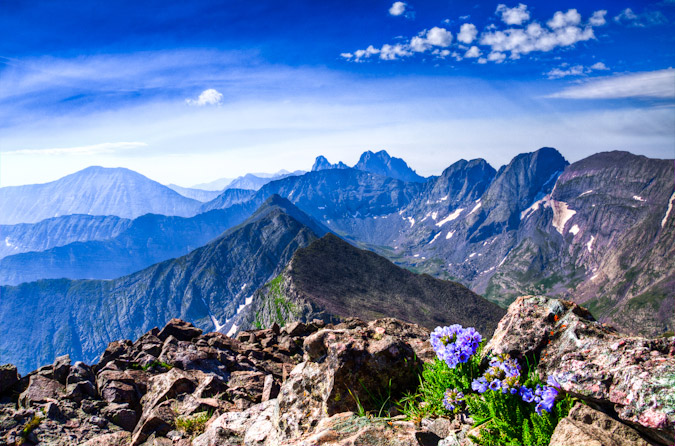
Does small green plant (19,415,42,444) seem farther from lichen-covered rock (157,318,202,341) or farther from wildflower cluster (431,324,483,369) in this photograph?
wildflower cluster (431,324,483,369)

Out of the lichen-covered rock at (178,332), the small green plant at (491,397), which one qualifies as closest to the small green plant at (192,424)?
the small green plant at (491,397)

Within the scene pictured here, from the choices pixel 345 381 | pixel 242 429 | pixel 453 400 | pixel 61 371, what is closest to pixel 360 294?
pixel 61 371

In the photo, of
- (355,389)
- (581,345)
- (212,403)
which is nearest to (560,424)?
(581,345)

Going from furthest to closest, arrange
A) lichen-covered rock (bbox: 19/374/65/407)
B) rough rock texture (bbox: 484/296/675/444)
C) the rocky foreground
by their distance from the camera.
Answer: lichen-covered rock (bbox: 19/374/65/407)
the rocky foreground
rough rock texture (bbox: 484/296/675/444)

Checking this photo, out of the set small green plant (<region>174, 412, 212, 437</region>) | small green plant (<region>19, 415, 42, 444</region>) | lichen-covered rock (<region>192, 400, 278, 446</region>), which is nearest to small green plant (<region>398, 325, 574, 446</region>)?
lichen-covered rock (<region>192, 400, 278, 446</region>)

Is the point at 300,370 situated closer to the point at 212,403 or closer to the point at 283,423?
the point at 283,423

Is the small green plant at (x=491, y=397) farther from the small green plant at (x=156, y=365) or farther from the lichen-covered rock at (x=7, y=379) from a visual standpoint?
the lichen-covered rock at (x=7, y=379)

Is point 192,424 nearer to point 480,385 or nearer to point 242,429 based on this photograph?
point 242,429

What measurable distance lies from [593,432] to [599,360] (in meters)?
1.55

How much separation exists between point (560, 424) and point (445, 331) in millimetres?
2486

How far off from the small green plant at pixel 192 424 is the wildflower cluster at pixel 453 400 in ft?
27.0

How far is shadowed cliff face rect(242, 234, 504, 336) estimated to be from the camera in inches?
5536

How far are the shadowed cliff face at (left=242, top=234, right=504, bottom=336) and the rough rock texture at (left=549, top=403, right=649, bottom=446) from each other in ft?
411

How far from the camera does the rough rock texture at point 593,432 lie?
4773 millimetres
